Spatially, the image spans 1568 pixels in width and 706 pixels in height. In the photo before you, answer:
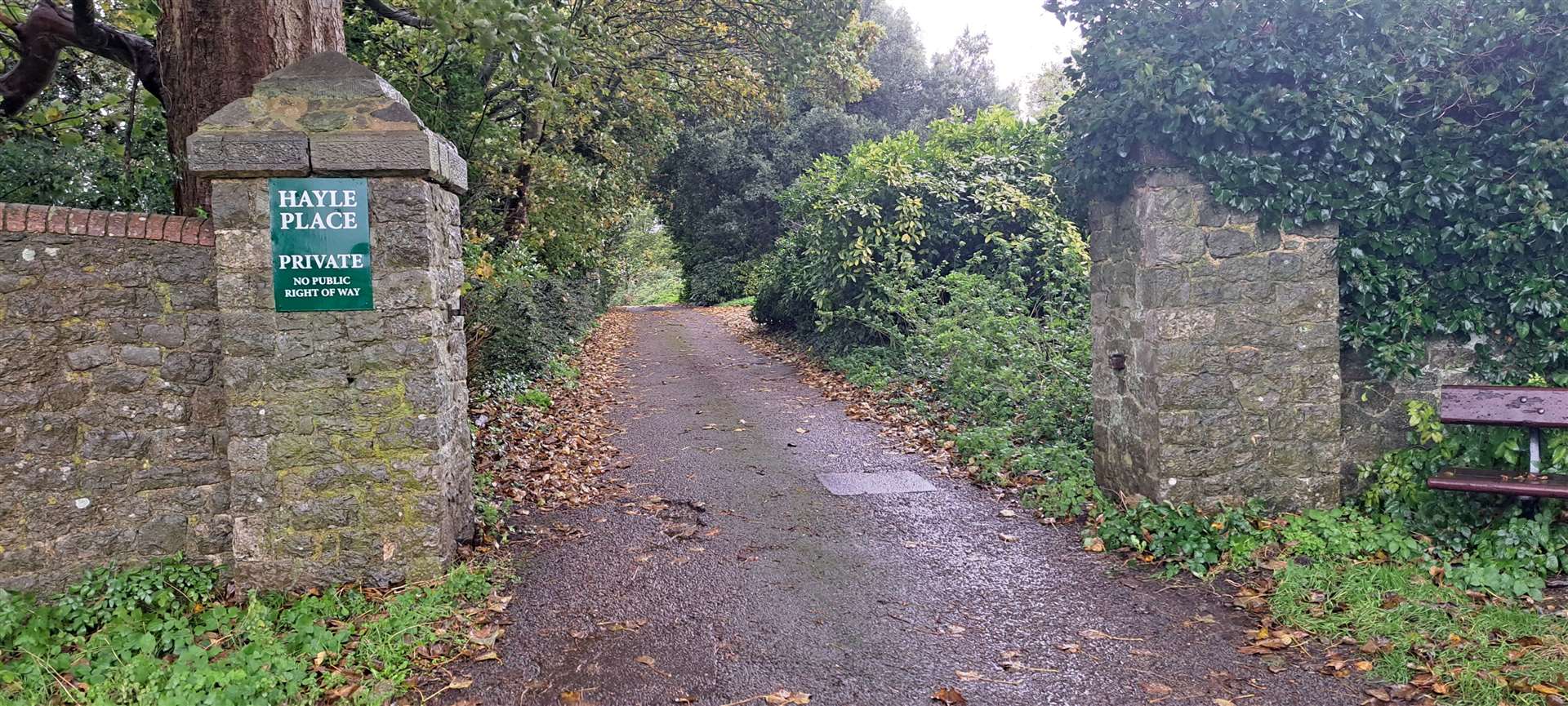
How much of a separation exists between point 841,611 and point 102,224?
4236mm

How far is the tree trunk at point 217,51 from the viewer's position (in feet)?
17.0

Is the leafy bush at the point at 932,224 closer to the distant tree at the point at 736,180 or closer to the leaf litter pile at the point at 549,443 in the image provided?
the leaf litter pile at the point at 549,443

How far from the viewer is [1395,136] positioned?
496 cm

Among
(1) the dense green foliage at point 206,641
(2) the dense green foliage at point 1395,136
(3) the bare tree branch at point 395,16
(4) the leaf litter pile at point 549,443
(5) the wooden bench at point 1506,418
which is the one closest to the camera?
(1) the dense green foliage at point 206,641

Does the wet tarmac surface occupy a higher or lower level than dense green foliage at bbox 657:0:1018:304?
lower

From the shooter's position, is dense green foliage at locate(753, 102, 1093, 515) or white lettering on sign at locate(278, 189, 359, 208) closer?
white lettering on sign at locate(278, 189, 359, 208)

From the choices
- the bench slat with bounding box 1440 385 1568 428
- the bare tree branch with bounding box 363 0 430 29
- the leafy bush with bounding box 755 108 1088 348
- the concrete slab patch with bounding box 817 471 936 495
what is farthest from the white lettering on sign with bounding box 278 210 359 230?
the leafy bush with bounding box 755 108 1088 348

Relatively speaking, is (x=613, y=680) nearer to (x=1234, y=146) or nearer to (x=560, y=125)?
(x=1234, y=146)

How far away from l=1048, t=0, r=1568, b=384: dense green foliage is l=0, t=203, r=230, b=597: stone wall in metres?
5.30

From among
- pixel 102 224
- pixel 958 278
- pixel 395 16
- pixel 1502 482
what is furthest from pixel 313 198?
pixel 958 278

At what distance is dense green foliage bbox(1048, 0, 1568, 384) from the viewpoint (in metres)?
4.89

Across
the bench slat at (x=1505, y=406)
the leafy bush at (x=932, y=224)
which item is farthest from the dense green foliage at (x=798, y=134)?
the bench slat at (x=1505, y=406)

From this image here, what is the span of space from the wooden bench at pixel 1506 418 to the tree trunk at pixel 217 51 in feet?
22.0

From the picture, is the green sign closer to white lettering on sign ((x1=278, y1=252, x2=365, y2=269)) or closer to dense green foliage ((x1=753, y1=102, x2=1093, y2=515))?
white lettering on sign ((x1=278, y1=252, x2=365, y2=269))
